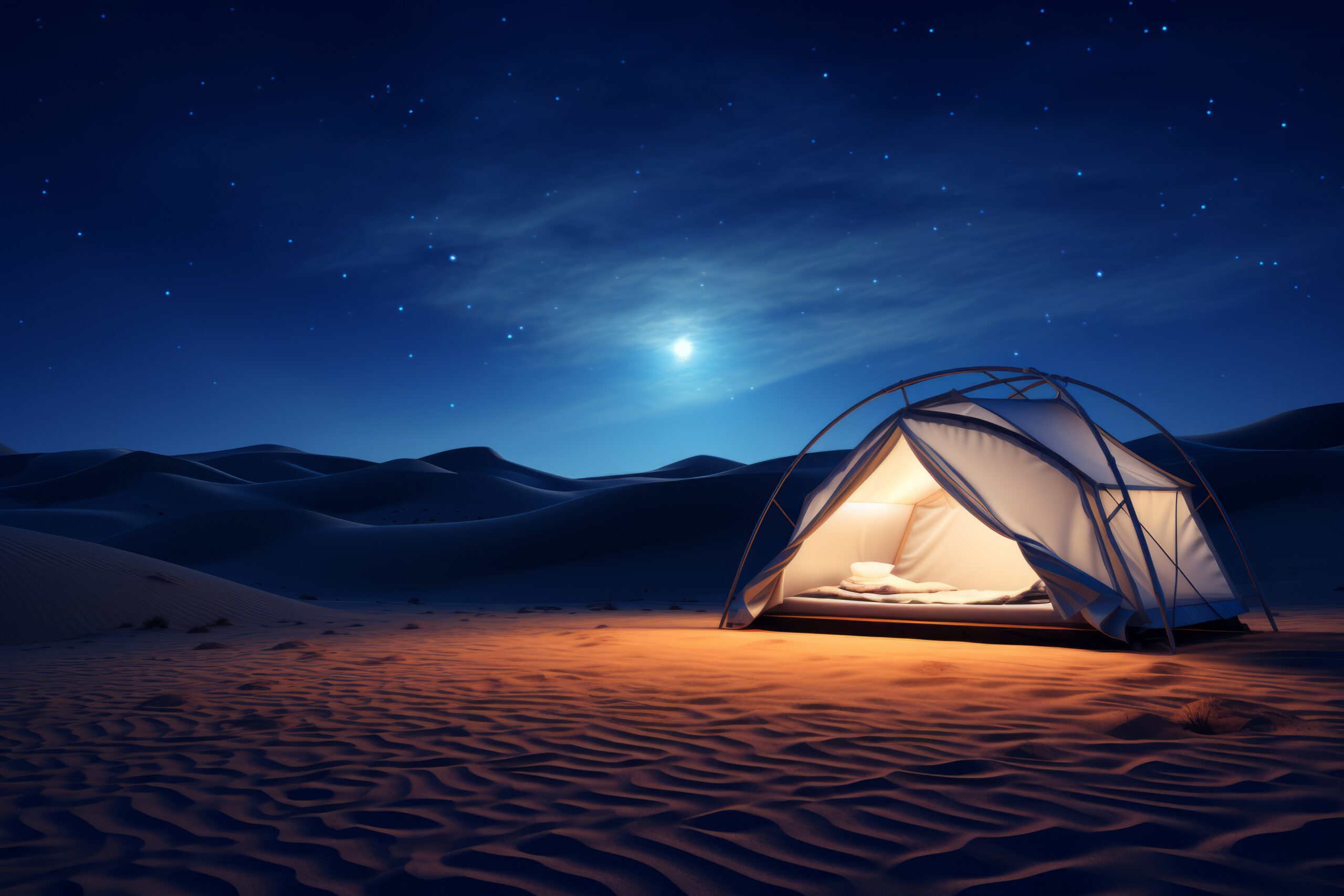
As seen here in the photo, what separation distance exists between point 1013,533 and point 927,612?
3.84 ft

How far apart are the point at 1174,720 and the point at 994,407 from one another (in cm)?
482

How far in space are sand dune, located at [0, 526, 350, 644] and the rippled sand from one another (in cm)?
499

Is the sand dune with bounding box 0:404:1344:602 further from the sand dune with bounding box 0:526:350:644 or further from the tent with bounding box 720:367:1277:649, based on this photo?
the sand dune with bounding box 0:526:350:644

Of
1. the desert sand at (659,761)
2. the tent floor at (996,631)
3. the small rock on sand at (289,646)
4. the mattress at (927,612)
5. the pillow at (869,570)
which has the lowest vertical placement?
the small rock on sand at (289,646)

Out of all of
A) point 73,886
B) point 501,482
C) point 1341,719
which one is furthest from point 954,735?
point 501,482

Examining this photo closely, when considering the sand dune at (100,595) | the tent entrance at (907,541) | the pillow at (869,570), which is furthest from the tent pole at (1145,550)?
the sand dune at (100,595)

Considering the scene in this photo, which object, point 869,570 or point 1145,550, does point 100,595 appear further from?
point 1145,550

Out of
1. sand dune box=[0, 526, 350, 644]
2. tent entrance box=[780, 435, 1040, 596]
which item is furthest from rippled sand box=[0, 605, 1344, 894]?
sand dune box=[0, 526, 350, 644]

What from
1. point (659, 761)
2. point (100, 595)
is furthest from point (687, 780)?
point (100, 595)

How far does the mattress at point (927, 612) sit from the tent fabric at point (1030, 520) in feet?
0.49

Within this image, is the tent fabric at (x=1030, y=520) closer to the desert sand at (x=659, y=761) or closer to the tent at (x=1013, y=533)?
the tent at (x=1013, y=533)

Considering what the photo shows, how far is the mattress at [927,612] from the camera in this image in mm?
7000

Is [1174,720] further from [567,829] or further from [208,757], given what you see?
[208,757]

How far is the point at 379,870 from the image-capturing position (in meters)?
2.24
